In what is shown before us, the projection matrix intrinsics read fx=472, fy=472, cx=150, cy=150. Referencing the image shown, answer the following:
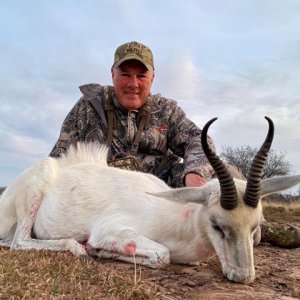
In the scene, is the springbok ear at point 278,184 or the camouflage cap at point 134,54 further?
the camouflage cap at point 134,54

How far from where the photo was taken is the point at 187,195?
422 cm

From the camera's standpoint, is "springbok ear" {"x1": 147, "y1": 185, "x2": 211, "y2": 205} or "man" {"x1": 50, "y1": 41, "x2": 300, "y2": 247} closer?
"springbok ear" {"x1": 147, "y1": 185, "x2": 211, "y2": 205}

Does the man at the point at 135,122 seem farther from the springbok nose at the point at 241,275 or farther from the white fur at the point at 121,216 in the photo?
the springbok nose at the point at 241,275

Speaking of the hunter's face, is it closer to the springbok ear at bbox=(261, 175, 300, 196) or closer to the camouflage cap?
the camouflage cap

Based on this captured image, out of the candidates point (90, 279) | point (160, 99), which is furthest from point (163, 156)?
point (90, 279)

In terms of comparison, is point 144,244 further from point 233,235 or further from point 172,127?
point 172,127

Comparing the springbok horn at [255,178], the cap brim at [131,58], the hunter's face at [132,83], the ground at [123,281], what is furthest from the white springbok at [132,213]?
the cap brim at [131,58]

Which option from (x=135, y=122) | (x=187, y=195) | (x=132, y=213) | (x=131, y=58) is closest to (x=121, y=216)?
(x=132, y=213)

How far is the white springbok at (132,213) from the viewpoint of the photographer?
3932 millimetres

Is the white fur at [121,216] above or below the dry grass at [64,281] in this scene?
above

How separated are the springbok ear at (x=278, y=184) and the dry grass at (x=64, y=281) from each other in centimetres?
140

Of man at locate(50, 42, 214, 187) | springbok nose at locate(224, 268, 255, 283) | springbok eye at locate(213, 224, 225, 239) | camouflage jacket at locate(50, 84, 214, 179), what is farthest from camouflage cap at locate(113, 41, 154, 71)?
springbok nose at locate(224, 268, 255, 283)

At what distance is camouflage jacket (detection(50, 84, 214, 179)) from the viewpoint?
6980mm

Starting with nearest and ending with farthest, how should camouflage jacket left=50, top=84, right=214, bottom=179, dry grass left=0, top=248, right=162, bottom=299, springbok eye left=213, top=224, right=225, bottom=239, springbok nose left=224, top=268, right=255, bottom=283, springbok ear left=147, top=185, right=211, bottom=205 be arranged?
1. dry grass left=0, top=248, right=162, bottom=299
2. springbok nose left=224, top=268, right=255, bottom=283
3. springbok eye left=213, top=224, right=225, bottom=239
4. springbok ear left=147, top=185, right=211, bottom=205
5. camouflage jacket left=50, top=84, right=214, bottom=179
